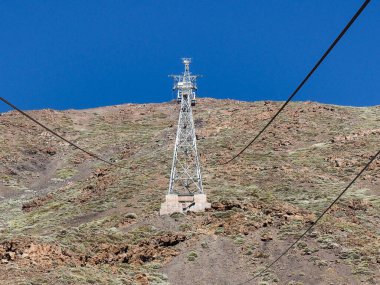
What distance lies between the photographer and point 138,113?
112188 mm

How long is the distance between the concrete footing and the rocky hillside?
906 millimetres

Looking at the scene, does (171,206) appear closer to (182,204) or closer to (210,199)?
(182,204)

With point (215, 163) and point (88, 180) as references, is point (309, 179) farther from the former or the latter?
point (88, 180)

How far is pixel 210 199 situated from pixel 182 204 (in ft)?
13.1

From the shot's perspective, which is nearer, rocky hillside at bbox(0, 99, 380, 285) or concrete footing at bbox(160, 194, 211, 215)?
rocky hillside at bbox(0, 99, 380, 285)

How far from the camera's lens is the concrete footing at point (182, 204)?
152ft

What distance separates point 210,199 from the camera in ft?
164

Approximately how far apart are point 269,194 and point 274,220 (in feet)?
25.3

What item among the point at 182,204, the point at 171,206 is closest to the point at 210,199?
the point at 182,204

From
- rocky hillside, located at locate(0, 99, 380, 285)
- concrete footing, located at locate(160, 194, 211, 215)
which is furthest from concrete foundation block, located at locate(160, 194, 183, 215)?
rocky hillside, located at locate(0, 99, 380, 285)

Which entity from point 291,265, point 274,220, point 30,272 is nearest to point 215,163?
point 274,220

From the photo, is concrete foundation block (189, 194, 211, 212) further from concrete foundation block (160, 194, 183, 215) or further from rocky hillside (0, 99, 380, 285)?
concrete foundation block (160, 194, 183, 215)

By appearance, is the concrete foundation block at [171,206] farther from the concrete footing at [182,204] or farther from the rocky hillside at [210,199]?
the rocky hillside at [210,199]

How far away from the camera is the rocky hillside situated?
1375 inches
